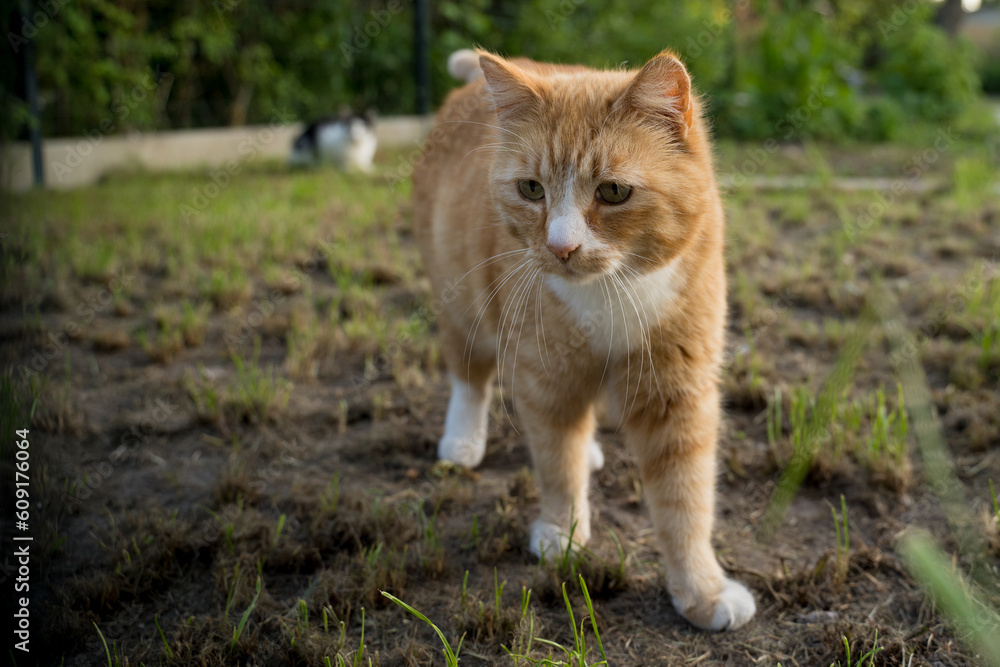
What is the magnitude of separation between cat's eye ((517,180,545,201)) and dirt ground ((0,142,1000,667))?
35.6 inches

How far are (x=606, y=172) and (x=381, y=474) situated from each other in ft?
4.22

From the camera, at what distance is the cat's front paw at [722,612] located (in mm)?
1688

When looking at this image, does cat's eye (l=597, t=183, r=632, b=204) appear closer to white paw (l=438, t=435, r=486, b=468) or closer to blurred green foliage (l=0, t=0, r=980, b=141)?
white paw (l=438, t=435, r=486, b=468)

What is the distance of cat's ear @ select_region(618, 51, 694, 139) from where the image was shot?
4.88 feet

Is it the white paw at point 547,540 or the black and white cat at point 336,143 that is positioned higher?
the black and white cat at point 336,143

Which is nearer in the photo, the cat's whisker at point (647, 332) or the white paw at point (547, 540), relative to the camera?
the cat's whisker at point (647, 332)

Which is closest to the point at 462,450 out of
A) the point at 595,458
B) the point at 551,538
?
the point at 595,458

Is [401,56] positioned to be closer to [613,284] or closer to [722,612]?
[613,284]

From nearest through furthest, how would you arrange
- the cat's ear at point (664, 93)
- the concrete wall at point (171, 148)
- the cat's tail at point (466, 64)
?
the cat's ear at point (664, 93)
the cat's tail at point (466, 64)
the concrete wall at point (171, 148)

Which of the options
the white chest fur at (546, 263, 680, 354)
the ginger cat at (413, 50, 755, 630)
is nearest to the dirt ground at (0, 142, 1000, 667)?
the ginger cat at (413, 50, 755, 630)

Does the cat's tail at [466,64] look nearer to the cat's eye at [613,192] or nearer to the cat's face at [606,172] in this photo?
the cat's face at [606,172]

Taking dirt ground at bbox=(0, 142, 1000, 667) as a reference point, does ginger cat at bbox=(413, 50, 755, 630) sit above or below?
above

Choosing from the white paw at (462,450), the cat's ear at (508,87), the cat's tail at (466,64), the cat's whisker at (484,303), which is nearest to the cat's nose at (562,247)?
the cat's whisker at (484,303)

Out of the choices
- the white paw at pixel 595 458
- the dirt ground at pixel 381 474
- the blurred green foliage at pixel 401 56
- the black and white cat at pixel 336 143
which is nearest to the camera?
the dirt ground at pixel 381 474
